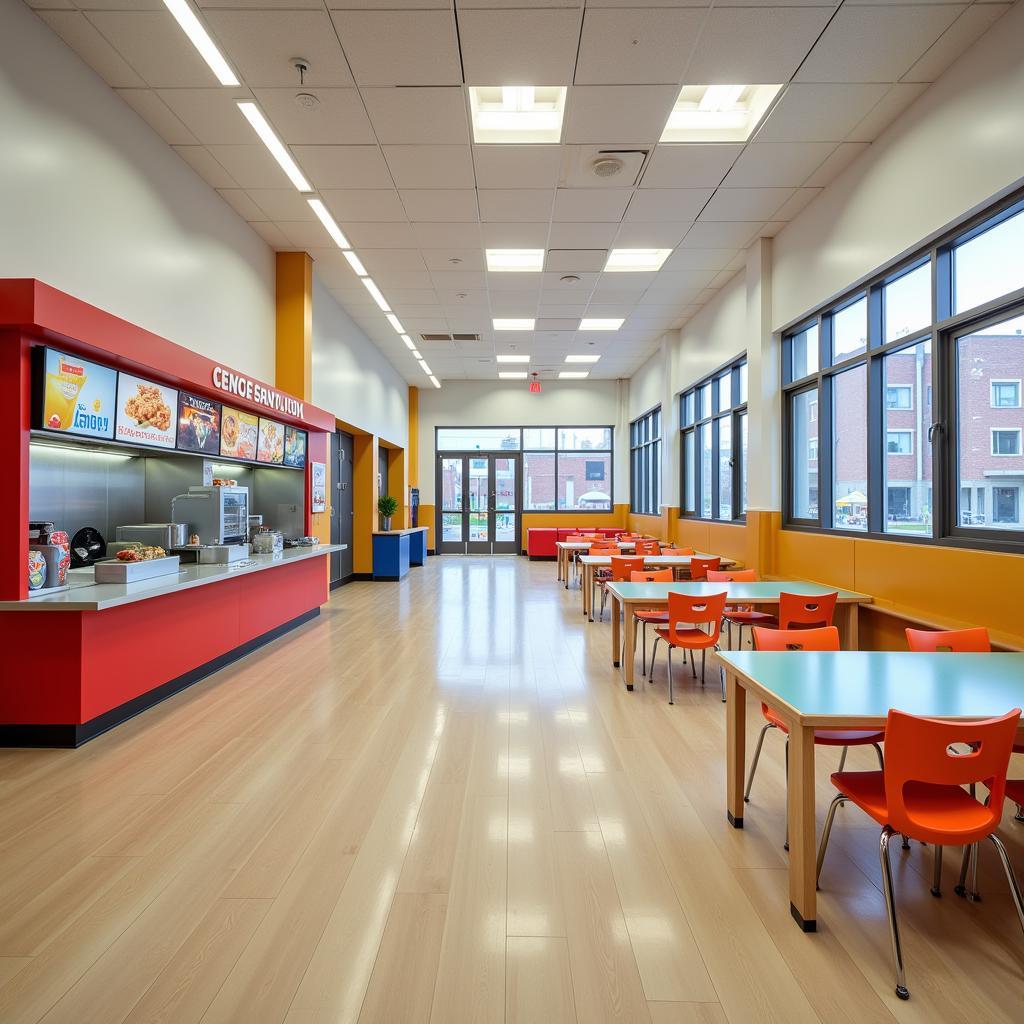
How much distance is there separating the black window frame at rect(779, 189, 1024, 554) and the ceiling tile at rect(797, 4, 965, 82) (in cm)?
109

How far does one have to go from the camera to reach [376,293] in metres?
8.36

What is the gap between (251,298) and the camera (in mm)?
6406

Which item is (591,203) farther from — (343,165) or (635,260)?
(343,165)

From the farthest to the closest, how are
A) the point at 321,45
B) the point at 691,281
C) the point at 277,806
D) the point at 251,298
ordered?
the point at 691,281
the point at 251,298
the point at 321,45
the point at 277,806

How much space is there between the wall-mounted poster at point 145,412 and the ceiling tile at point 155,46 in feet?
6.43

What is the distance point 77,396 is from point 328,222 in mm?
3460

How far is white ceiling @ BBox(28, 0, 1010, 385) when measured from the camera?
3568 millimetres

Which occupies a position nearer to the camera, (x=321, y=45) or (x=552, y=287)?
(x=321, y=45)

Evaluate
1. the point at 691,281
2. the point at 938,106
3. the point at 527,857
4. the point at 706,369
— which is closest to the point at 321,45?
the point at 938,106

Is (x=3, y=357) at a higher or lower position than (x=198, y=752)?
higher

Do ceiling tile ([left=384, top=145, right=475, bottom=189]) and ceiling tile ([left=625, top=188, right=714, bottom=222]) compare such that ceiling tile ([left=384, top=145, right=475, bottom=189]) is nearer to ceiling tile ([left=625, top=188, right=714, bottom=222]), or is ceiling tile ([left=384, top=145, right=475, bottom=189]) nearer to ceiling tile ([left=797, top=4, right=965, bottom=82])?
ceiling tile ([left=625, top=188, right=714, bottom=222])

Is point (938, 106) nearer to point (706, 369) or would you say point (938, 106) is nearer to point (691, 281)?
point (691, 281)

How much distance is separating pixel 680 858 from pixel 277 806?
69.2 inches

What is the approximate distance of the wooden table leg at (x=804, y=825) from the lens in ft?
6.56
